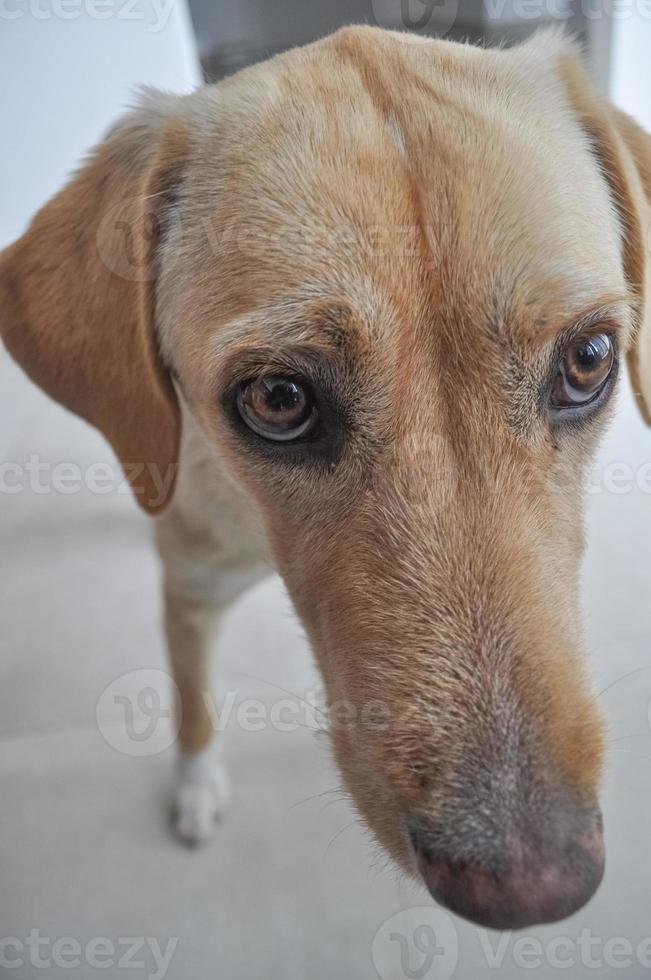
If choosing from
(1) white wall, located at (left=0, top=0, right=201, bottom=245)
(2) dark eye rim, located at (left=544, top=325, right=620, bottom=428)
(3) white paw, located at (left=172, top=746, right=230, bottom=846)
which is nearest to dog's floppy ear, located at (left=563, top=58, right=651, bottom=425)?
(2) dark eye rim, located at (left=544, top=325, right=620, bottom=428)

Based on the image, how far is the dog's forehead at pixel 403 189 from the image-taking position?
0.94 m

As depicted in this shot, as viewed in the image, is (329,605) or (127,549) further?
(127,549)

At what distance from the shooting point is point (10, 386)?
287cm

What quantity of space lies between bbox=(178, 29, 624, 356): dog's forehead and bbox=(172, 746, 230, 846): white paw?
138cm

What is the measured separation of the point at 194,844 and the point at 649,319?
1.69 m

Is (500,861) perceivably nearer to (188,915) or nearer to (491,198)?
(491,198)

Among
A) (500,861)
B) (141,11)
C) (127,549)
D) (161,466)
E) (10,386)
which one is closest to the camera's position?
(500,861)

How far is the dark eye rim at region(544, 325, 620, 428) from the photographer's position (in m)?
1.02

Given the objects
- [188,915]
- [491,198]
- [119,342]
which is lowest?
[188,915]

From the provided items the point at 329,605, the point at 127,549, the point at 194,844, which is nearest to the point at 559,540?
the point at 329,605

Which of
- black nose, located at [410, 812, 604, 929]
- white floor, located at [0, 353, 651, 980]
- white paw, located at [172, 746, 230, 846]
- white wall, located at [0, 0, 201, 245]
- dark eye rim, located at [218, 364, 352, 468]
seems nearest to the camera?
black nose, located at [410, 812, 604, 929]

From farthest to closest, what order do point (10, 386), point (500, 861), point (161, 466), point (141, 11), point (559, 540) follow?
point (10, 386) < point (141, 11) < point (161, 466) < point (559, 540) < point (500, 861)

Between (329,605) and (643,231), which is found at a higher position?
(643,231)

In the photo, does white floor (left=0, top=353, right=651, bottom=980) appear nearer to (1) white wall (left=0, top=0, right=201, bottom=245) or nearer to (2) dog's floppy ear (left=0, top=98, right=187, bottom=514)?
(1) white wall (left=0, top=0, right=201, bottom=245)
